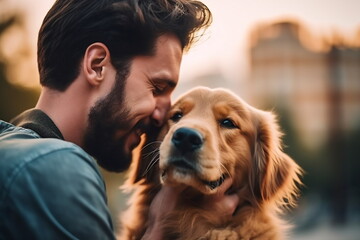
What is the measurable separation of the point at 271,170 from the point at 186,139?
90cm

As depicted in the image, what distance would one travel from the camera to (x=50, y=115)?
2811 mm

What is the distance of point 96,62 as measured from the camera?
2.88 m

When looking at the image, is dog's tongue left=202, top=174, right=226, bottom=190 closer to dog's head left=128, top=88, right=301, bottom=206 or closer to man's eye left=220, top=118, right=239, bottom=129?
dog's head left=128, top=88, right=301, bottom=206

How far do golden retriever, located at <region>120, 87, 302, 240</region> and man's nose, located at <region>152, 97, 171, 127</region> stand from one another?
0.05 m

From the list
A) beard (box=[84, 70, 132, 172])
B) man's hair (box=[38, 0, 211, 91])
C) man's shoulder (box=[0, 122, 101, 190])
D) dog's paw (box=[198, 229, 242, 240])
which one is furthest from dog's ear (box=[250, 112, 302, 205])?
man's shoulder (box=[0, 122, 101, 190])

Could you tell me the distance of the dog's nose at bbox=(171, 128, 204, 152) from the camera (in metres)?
2.92

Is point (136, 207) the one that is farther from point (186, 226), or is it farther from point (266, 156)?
point (266, 156)

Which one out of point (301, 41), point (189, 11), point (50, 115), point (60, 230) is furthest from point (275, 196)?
point (301, 41)

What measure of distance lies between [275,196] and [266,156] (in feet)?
0.96

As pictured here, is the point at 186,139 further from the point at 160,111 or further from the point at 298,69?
the point at 298,69

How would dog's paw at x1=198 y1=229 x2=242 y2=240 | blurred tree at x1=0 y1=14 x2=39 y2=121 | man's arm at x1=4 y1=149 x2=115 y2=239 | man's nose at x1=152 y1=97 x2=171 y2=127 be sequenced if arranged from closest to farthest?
man's arm at x1=4 y1=149 x2=115 y2=239, dog's paw at x1=198 y1=229 x2=242 y2=240, man's nose at x1=152 y1=97 x2=171 y2=127, blurred tree at x1=0 y1=14 x2=39 y2=121

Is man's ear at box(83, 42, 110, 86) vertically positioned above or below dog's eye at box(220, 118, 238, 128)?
above

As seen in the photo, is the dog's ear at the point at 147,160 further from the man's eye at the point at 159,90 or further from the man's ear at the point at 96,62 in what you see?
the man's ear at the point at 96,62

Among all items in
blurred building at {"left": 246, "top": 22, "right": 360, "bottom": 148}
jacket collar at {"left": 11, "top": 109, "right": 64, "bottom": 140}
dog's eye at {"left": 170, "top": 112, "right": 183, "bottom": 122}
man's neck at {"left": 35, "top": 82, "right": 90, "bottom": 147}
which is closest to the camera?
jacket collar at {"left": 11, "top": 109, "right": 64, "bottom": 140}
